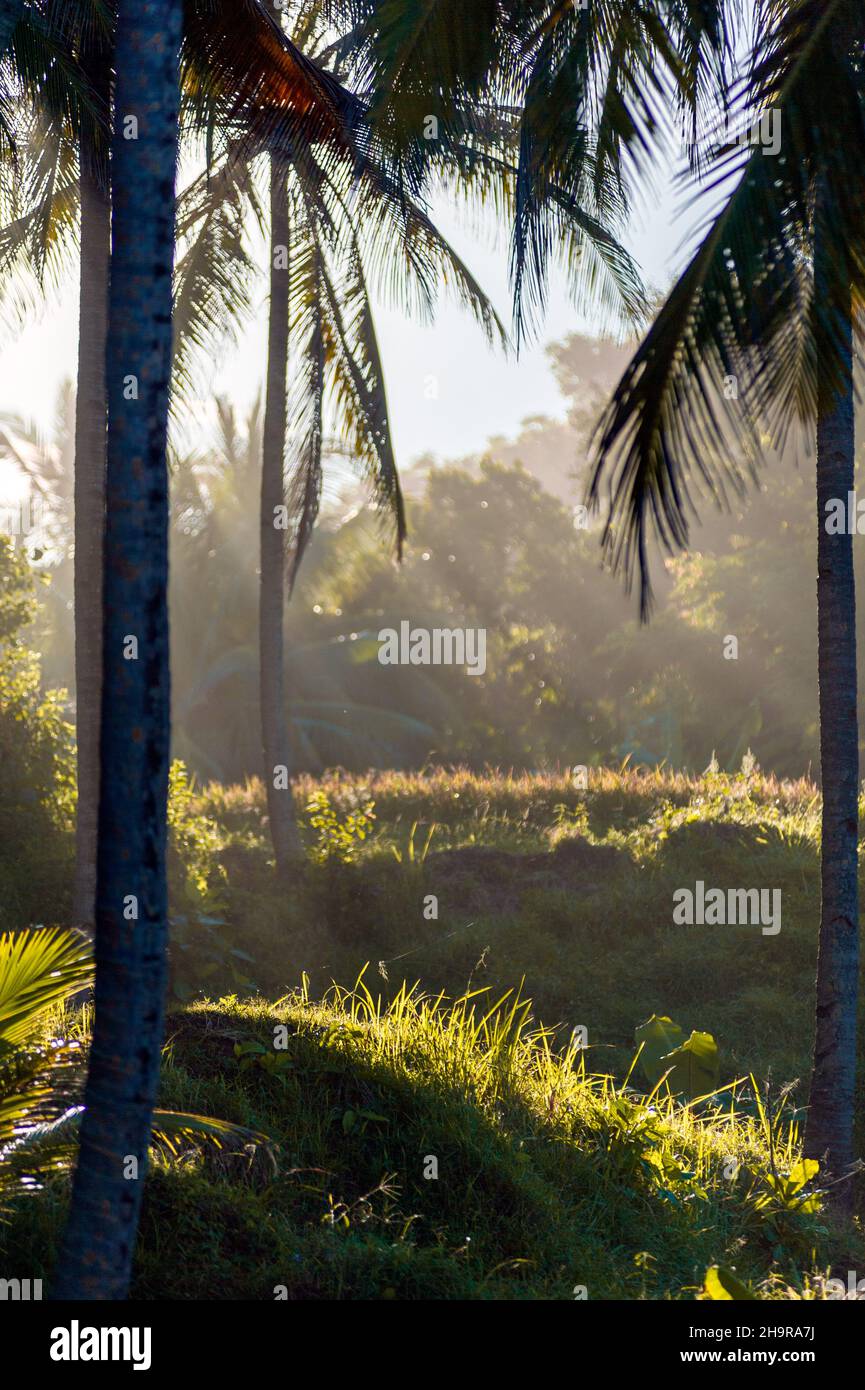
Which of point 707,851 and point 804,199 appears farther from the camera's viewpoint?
point 707,851

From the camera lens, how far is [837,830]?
670 cm

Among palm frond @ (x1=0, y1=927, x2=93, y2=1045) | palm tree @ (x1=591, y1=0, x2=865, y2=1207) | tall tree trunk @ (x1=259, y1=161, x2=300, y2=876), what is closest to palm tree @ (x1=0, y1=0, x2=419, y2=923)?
tall tree trunk @ (x1=259, y1=161, x2=300, y2=876)

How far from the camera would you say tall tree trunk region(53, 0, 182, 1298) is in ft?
11.7

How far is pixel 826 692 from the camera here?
6.80 metres

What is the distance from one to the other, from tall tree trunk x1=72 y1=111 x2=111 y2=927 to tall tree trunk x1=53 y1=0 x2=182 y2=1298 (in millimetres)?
5351

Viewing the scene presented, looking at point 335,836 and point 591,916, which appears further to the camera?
point 335,836

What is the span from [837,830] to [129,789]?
15.0 feet

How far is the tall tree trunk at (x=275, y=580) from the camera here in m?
12.4

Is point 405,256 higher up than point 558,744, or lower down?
higher up

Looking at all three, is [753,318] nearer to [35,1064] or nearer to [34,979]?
[34,979]

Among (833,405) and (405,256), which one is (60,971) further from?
(405,256)

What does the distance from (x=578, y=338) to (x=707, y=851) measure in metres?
45.0

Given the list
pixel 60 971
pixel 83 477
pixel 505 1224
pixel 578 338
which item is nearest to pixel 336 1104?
pixel 505 1224

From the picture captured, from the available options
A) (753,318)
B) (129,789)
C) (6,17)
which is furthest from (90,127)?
(129,789)
